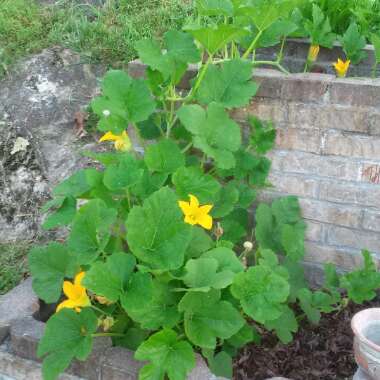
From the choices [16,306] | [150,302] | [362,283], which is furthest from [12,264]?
[362,283]

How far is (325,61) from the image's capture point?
265 centimetres

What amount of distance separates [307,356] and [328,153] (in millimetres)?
764

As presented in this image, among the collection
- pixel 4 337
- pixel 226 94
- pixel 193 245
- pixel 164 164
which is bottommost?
pixel 4 337

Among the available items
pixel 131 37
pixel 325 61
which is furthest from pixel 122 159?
pixel 131 37

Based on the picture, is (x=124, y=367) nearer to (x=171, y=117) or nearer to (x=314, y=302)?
(x=314, y=302)

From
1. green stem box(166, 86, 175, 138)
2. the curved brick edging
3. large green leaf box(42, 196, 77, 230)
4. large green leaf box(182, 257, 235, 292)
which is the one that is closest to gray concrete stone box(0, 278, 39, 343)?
the curved brick edging

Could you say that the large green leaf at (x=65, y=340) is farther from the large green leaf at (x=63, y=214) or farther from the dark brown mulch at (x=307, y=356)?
the dark brown mulch at (x=307, y=356)

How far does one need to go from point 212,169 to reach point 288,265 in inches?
18.4

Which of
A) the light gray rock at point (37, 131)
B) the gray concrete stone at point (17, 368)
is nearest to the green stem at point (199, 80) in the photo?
the gray concrete stone at point (17, 368)

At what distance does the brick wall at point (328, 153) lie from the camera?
6.97 feet

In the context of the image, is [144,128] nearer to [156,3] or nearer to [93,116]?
[93,116]

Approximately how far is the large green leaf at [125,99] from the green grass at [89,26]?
182 cm

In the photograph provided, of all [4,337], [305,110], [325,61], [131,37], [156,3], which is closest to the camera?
[4,337]

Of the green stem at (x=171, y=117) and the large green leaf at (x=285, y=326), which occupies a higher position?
the green stem at (x=171, y=117)
